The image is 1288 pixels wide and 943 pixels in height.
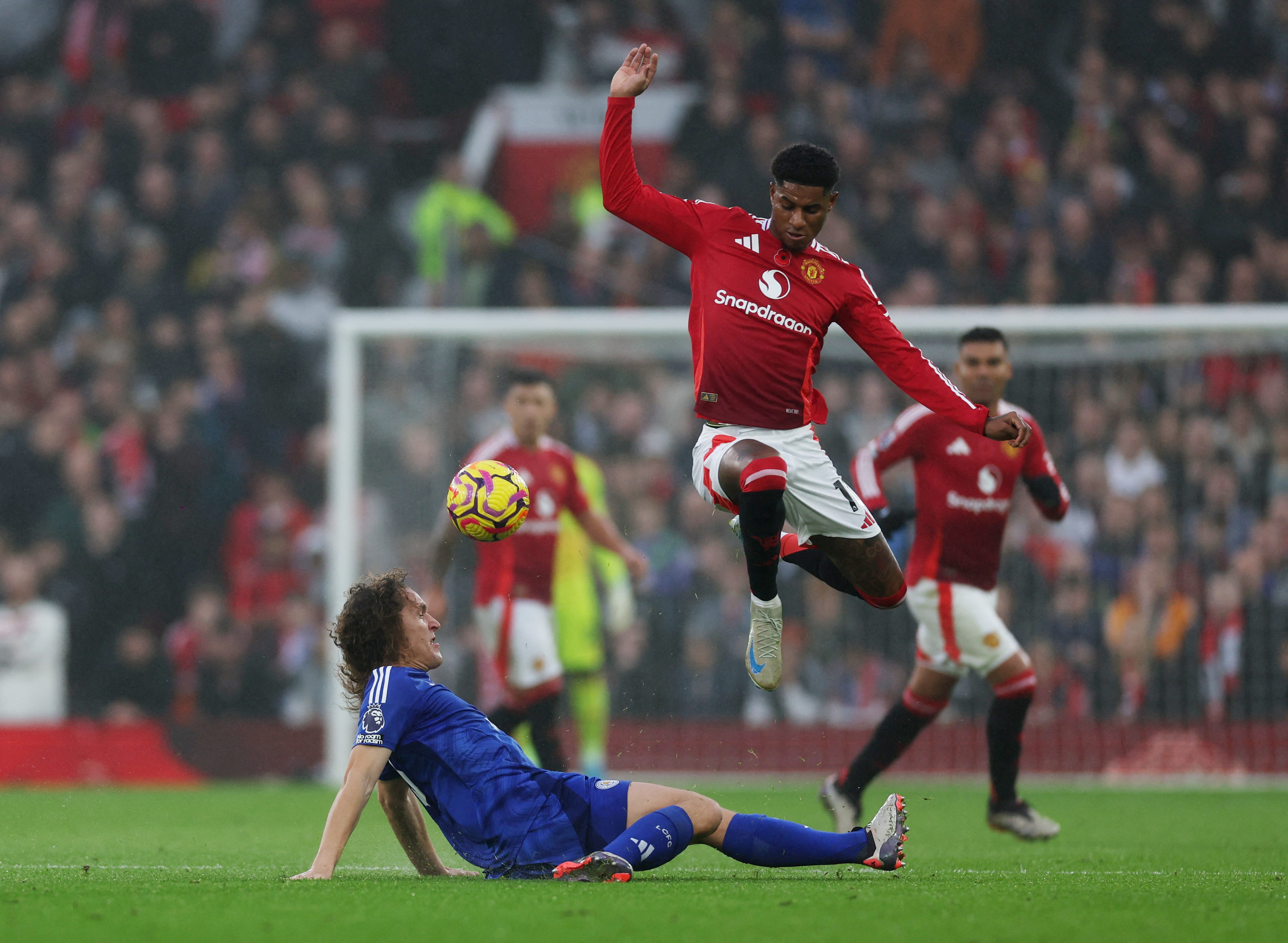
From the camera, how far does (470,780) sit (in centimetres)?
506

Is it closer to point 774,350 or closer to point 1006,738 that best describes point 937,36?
point 1006,738

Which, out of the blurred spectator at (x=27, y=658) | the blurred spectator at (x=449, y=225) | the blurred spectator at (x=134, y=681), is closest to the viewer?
the blurred spectator at (x=27, y=658)

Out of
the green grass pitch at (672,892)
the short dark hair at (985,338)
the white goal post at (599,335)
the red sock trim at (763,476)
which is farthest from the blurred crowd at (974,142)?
the red sock trim at (763,476)

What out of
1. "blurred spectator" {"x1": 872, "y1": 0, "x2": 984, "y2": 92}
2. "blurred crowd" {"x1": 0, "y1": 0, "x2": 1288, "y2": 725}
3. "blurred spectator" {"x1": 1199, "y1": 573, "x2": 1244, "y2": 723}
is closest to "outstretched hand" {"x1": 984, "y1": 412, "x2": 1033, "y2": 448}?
"blurred crowd" {"x1": 0, "y1": 0, "x2": 1288, "y2": 725}

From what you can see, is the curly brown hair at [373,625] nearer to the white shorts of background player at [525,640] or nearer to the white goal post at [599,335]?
the white shorts of background player at [525,640]

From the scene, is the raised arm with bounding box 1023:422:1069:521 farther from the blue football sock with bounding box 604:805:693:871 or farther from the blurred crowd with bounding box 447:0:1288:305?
the blurred crowd with bounding box 447:0:1288:305

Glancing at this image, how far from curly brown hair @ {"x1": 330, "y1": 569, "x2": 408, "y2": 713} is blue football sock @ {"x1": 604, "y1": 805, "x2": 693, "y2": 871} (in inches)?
38.2

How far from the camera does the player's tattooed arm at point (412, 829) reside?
17.2ft

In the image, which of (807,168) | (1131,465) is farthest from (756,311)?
(1131,465)

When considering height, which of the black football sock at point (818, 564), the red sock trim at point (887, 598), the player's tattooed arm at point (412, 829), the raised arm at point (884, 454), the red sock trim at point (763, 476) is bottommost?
the player's tattooed arm at point (412, 829)

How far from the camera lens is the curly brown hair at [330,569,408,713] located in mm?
5207

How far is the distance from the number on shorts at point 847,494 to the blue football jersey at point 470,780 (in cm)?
168

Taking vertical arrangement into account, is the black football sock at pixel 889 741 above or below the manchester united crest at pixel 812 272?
below

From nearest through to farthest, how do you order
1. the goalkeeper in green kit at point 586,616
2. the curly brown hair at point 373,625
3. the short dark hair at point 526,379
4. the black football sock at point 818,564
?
the curly brown hair at point 373,625 < the black football sock at point 818,564 < the short dark hair at point 526,379 < the goalkeeper in green kit at point 586,616
